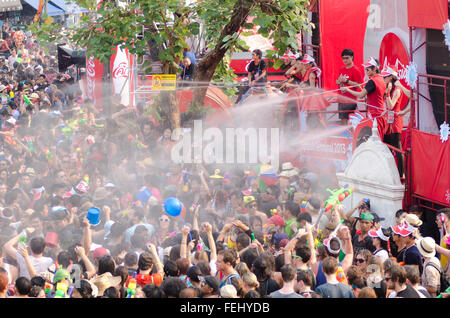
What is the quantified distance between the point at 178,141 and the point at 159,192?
188 centimetres

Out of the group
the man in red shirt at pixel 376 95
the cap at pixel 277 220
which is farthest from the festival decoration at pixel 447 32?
the cap at pixel 277 220

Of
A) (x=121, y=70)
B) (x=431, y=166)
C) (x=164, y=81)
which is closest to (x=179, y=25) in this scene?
(x=164, y=81)

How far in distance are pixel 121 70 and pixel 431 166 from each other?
8.62 metres

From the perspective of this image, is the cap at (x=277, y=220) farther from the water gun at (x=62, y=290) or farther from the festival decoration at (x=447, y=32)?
the water gun at (x=62, y=290)

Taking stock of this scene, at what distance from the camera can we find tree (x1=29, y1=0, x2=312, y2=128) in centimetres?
1032

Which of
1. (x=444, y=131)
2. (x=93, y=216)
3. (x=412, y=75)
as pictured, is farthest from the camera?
(x=412, y=75)

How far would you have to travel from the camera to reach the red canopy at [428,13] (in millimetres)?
→ 8609

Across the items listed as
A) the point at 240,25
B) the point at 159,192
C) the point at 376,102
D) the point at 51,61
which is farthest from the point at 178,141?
the point at 51,61

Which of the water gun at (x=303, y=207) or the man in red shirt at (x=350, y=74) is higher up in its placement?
the man in red shirt at (x=350, y=74)

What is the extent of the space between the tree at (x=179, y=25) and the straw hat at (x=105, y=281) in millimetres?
4952

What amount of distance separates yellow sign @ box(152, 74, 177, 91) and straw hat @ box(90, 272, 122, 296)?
551cm

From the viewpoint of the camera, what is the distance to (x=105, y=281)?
19.6 feet

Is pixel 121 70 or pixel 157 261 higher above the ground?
pixel 121 70

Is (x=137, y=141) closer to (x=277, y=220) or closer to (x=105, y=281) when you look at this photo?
(x=277, y=220)
